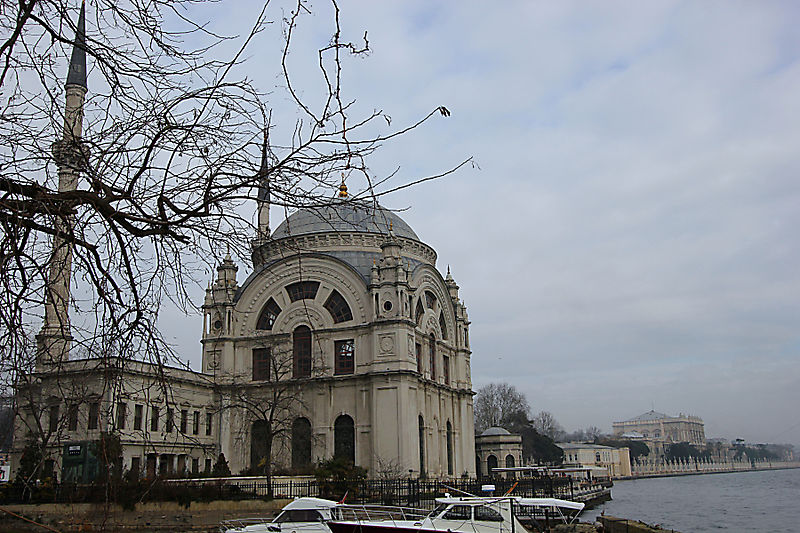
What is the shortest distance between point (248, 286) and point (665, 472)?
129m

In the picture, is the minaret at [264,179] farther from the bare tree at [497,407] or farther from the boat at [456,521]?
the bare tree at [497,407]

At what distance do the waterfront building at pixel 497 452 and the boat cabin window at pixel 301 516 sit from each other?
43.9 metres

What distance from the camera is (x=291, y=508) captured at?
59.2ft

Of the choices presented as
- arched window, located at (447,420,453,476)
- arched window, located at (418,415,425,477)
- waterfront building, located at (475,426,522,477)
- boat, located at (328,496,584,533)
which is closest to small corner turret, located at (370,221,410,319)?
arched window, located at (418,415,425,477)

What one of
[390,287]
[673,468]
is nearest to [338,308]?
[390,287]

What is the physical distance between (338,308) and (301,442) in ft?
26.0

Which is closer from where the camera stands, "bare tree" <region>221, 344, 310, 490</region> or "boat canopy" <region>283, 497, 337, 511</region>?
"boat canopy" <region>283, 497, 337, 511</region>

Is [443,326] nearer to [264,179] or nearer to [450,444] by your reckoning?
[450,444]

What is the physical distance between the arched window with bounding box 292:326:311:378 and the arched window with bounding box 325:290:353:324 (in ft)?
5.91

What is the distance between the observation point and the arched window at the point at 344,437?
131ft

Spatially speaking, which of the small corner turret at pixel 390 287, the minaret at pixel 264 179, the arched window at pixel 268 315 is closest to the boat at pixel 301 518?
the minaret at pixel 264 179

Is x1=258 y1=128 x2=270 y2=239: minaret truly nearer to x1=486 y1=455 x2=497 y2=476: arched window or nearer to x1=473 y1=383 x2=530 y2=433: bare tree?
x1=486 y1=455 x2=497 y2=476: arched window

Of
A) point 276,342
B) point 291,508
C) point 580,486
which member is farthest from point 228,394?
point 580,486

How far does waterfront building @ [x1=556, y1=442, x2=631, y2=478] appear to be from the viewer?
11669 centimetres
